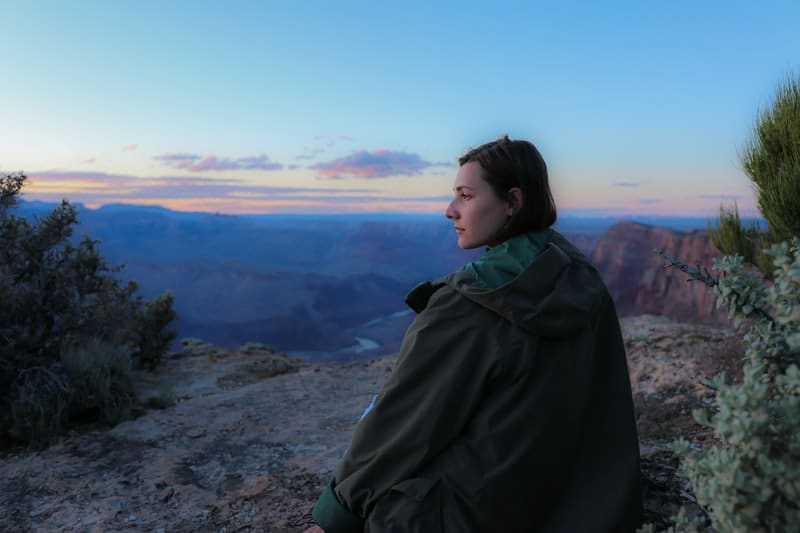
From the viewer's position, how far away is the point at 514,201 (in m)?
1.96

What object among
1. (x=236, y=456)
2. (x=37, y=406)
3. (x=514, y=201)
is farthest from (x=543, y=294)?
(x=37, y=406)

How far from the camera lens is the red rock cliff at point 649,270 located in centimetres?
3666

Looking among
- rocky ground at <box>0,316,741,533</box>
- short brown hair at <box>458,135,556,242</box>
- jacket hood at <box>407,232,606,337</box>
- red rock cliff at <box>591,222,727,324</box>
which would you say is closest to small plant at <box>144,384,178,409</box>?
rocky ground at <box>0,316,741,533</box>

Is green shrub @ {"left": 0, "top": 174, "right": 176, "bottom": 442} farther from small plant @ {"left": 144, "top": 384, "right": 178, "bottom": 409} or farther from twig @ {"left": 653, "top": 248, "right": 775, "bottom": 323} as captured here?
twig @ {"left": 653, "top": 248, "right": 775, "bottom": 323}

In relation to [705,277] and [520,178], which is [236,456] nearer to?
[520,178]

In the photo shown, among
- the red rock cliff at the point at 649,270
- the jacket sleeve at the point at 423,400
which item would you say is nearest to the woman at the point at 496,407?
the jacket sleeve at the point at 423,400

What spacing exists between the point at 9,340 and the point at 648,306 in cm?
4166

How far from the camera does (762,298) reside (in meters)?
1.54

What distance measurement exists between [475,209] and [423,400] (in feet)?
2.12

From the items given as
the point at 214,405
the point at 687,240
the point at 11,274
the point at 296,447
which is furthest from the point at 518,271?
the point at 687,240

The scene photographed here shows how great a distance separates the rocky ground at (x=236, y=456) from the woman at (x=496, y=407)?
426 millimetres

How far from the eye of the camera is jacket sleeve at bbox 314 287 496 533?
5.69ft

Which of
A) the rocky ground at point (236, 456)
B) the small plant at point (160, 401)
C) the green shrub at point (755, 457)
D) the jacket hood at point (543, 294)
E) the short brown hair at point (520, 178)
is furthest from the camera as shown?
the small plant at point (160, 401)

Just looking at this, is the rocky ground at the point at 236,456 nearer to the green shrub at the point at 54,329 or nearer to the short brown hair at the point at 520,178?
the green shrub at the point at 54,329
